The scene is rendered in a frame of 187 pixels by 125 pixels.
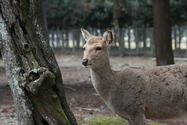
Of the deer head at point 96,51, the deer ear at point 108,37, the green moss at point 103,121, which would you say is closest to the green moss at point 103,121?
the green moss at point 103,121

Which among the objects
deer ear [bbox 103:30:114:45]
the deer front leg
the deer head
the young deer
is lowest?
the deer front leg

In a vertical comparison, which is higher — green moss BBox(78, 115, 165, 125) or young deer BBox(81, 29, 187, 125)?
young deer BBox(81, 29, 187, 125)

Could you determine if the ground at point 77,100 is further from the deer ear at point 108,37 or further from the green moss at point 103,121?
the deer ear at point 108,37

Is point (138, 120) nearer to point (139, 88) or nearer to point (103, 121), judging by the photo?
point (139, 88)

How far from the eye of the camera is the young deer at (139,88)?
4.06 m

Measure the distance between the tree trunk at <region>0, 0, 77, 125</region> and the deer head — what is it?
2.17 ft

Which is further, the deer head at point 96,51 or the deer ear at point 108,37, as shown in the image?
the deer ear at point 108,37

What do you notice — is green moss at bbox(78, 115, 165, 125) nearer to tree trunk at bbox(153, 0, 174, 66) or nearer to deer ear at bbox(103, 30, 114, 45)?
deer ear at bbox(103, 30, 114, 45)

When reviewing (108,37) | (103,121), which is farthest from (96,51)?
(103,121)

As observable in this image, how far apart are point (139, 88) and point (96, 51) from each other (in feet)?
3.18

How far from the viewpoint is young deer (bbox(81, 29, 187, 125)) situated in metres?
4.06

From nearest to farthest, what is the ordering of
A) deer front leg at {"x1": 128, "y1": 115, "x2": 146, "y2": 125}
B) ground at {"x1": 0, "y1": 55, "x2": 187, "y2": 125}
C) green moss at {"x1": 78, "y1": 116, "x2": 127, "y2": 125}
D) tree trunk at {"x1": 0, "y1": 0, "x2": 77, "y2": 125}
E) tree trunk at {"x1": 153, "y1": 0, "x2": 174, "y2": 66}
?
tree trunk at {"x1": 0, "y1": 0, "x2": 77, "y2": 125}
deer front leg at {"x1": 128, "y1": 115, "x2": 146, "y2": 125}
green moss at {"x1": 78, "y1": 116, "x2": 127, "y2": 125}
ground at {"x1": 0, "y1": 55, "x2": 187, "y2": 125}
tree trunk at {"x1": 153, "y1": 0, "x2": 174, "y2": 66}

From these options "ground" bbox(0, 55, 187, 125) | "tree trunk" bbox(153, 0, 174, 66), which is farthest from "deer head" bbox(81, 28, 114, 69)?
"tree trunk" bbox(153, 0, 174, 66)

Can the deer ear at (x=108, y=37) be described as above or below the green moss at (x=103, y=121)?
above
